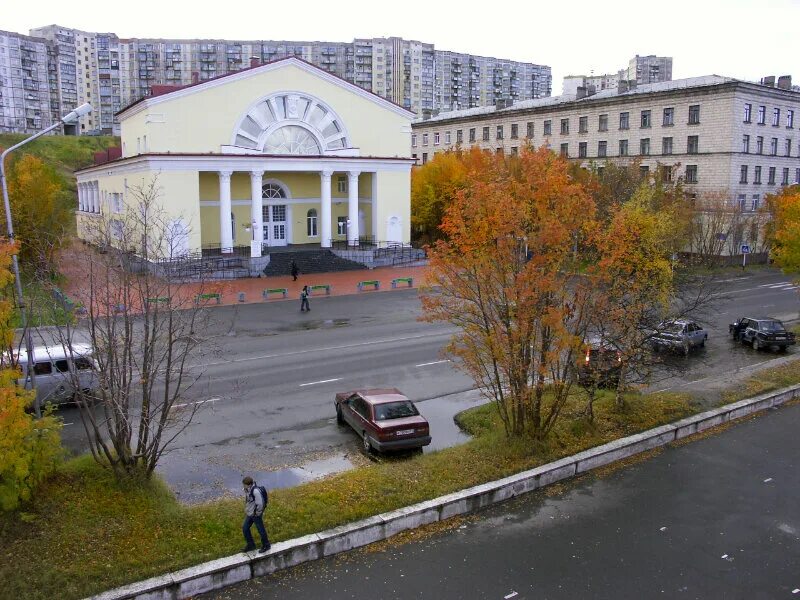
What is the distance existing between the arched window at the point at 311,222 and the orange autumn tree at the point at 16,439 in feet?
133

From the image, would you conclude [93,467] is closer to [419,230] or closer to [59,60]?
[419,230]

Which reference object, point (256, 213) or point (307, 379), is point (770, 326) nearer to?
point (307, 379)

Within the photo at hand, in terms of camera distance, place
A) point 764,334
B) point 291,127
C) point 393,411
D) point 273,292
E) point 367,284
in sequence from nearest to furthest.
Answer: point 393,411, point 764,334, point 273,292, point 367,284, point 291,127

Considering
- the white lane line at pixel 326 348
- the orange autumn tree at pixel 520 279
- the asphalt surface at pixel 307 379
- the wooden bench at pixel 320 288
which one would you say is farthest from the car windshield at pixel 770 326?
the wooden bench at pixel 320 288

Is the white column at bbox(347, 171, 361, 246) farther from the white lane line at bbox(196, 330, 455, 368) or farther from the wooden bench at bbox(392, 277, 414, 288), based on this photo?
the white lane line at bbox(196, 330, 455, 368)

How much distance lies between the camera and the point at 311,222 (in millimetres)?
51125

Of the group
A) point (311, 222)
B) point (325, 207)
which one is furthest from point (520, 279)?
point (311, 222)

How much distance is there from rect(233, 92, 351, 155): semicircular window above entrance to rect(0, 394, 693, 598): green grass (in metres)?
34.9

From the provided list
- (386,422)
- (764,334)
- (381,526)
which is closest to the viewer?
(381,526)

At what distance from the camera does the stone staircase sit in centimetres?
4356

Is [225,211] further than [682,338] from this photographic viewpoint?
Yes

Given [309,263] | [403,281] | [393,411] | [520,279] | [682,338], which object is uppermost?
[520,279]

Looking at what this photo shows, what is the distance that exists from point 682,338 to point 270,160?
1166 inches

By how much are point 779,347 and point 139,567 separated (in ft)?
77.1
